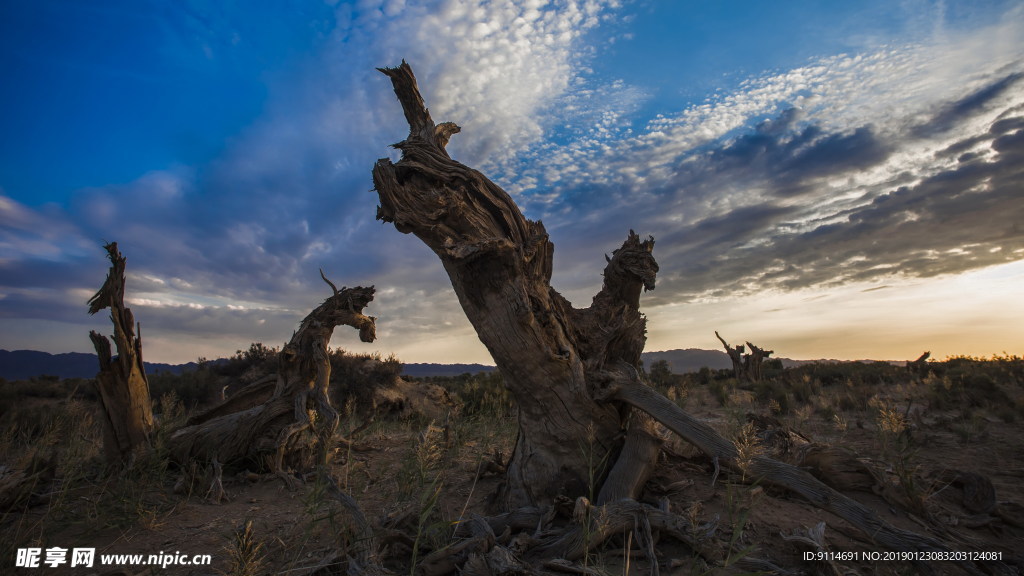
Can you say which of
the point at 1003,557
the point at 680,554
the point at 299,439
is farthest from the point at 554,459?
the point at 299,439

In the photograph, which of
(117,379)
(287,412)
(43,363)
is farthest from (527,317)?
(43,363)

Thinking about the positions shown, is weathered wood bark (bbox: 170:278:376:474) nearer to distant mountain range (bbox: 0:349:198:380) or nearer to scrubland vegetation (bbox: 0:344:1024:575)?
scrubland vegetation (bbox: 0:344:1024:575)

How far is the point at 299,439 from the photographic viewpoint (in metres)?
6.59

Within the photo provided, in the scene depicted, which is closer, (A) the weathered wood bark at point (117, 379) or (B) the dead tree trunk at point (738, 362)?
(A) the weathered wood bark at point (117, 379)

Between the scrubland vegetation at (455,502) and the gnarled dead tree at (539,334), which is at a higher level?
the gnarled dead tree at (539,334)

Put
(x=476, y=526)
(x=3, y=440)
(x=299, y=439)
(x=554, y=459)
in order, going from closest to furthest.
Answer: (x=476, y=526) → (x=554, y=459) → (x=299, y=439) → (x=3, y=440)

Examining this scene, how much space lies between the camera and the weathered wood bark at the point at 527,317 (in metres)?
4.39

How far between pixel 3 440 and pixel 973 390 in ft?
66.3

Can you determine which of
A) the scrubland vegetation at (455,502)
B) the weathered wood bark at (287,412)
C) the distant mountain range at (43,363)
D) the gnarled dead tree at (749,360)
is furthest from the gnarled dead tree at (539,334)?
the distant mountain range at (43,363)

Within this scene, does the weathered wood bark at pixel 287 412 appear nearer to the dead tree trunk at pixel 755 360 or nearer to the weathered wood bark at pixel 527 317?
the weathered wood bark at pixel 527 317

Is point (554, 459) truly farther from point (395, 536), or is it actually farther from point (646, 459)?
point (395, 536)

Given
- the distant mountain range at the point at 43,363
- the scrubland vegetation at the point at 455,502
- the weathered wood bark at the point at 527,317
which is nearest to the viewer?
the scrubland vegetation at the point at 455,502

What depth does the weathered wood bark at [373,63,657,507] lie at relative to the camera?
4.39 metres

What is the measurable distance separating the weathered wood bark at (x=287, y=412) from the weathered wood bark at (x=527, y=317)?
288 centimetres
